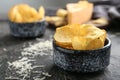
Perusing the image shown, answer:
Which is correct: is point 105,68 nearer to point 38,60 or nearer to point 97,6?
point 38,60

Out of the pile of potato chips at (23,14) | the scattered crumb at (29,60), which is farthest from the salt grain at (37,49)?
the pile of potato chips at (23,14)

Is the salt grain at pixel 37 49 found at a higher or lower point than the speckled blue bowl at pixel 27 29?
lower

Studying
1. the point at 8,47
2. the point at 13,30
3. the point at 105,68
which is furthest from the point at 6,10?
the point at 105,68

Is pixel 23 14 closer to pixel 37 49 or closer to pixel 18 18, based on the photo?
pixel 18 18

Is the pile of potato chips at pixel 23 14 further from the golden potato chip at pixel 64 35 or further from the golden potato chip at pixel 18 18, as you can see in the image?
the golden potato chip at pixel 64 35

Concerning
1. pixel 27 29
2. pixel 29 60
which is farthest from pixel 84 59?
pixel 27 29

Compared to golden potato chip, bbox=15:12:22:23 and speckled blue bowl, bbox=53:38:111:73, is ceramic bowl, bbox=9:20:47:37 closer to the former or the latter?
golden potato chip, bbox=15:12:22:23
